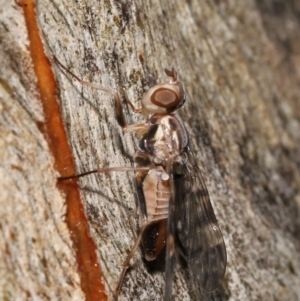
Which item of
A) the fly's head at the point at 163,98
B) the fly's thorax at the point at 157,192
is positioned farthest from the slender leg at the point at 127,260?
the fly's head at the point at 163,98

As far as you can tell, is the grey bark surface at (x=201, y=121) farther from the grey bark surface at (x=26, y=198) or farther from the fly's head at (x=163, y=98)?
the fly's head at (x=163, y=98)

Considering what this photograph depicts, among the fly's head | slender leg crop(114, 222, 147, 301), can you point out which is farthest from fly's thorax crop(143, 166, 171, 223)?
the fly's head

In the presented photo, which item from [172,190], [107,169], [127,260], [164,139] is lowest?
[127,260]

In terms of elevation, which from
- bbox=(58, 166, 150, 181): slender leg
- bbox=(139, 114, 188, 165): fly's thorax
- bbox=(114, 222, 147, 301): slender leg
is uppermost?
bbox=(139, 114, 188, 165): fly's thorax

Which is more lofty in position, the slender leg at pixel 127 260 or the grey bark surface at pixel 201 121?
the grey bark surface at pixel 201 121

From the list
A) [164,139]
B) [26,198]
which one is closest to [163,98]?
[164,139]

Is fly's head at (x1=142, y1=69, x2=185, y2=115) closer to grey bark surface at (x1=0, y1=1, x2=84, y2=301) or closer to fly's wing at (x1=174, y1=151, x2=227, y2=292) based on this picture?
fly's wing at (x1=174, y1=151, x2=227, y2=292)

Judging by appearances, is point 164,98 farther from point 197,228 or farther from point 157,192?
point 197,228

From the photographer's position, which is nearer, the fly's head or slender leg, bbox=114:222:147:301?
slender leg, bbox=114:222:147:301
